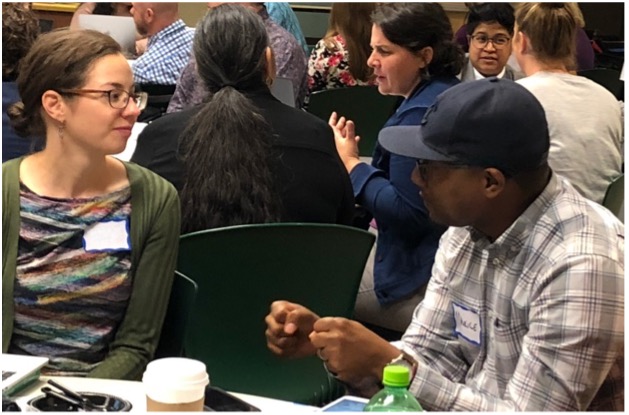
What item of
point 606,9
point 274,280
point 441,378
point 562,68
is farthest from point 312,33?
point 441,378

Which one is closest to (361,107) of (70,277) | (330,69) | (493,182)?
(330,69)

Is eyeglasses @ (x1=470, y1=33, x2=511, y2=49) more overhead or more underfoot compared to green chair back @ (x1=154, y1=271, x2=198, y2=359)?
more overhead

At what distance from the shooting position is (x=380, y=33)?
2.85 meters

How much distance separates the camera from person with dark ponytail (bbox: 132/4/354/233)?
218 cm

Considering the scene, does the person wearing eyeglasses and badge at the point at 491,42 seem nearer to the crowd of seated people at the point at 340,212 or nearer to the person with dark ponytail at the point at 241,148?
the crowd of seated people at the point at 340,212

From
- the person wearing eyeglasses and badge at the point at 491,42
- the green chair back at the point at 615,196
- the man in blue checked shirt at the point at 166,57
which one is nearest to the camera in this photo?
Answer: the green chair back at the point at 615,196

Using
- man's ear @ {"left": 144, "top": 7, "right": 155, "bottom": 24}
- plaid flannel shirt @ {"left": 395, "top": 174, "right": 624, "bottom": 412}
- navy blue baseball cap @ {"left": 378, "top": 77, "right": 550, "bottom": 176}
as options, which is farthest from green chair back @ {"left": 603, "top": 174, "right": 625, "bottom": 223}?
man's ear @ {"left": 144, "top": 7, "right": 155, "bottom": 24}

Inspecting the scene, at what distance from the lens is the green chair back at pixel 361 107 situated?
389 centimetres

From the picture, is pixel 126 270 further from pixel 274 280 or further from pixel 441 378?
pixel 441 378

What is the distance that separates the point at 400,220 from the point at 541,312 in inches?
41.5

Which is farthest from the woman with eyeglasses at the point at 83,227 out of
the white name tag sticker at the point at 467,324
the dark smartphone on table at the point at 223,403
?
the white name tag sticker at the point at 467,324

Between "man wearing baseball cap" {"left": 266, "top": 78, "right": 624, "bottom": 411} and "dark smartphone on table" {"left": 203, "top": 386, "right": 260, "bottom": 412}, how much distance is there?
0.20m

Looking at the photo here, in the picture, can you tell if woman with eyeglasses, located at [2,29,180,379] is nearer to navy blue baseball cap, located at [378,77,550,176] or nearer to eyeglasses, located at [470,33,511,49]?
navy blue baseball cap, located at [378,77,550,176]

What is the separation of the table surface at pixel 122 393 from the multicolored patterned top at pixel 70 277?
0.34 m
